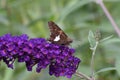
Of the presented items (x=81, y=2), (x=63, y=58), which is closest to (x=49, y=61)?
(x=63, y=58)

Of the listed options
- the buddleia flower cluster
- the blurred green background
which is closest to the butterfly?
the buddleia flower cluster

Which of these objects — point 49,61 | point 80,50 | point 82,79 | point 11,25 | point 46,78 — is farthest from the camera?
point 11,25

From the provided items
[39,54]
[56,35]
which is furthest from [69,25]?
[39,54]

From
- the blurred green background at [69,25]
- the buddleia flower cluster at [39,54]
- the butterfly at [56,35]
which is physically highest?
the blurred green background at [69,25]

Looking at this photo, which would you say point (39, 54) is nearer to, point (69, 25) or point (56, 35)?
point (56, 35)

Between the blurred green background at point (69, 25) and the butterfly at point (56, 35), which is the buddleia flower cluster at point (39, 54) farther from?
the blurred green background at point (69, 25)

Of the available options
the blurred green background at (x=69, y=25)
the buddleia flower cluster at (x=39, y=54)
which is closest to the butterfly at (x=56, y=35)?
the buddleia flower cluster at (x=39, y=54)

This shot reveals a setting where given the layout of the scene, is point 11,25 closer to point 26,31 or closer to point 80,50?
point 26,31
